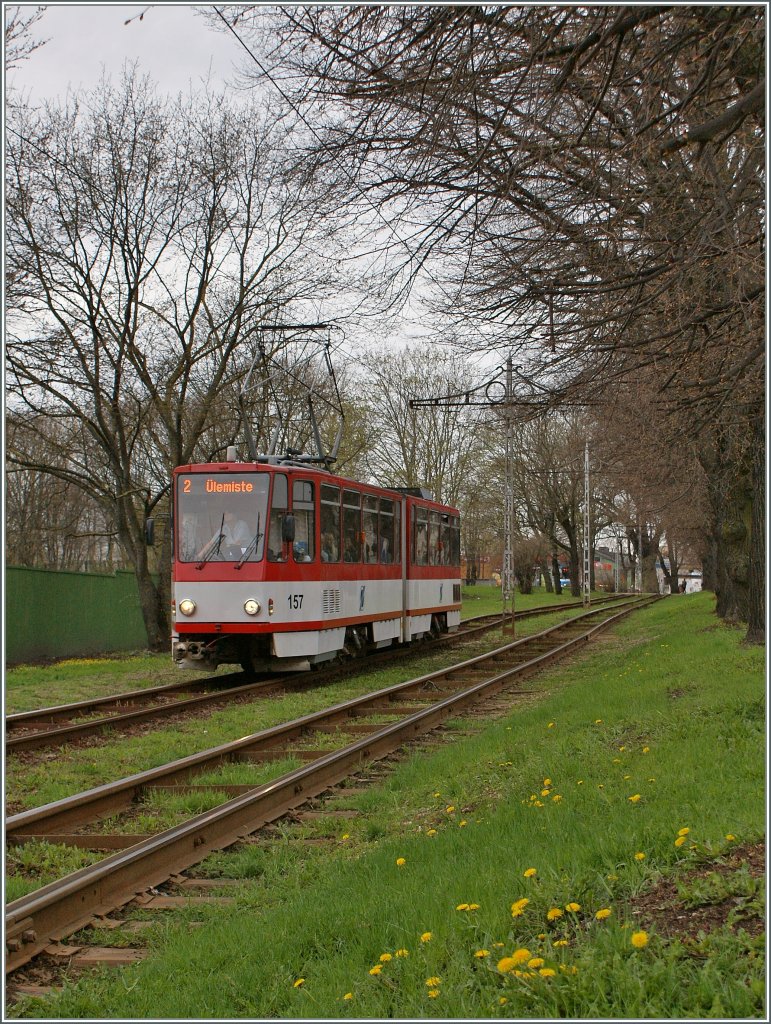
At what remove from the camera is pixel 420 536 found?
896 inches

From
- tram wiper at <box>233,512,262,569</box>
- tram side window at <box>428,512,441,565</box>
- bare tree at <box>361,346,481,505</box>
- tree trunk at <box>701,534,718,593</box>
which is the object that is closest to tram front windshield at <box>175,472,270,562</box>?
tram wiper at <box>233,512,262,569</box>

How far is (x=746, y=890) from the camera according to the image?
13.6 feet

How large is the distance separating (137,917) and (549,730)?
18.4 feet

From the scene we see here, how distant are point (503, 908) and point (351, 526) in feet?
45.0

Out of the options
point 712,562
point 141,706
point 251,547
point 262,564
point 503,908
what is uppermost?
point 251,547

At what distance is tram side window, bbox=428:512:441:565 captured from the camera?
23734mm

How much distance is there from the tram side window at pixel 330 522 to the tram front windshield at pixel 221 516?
1431 mm

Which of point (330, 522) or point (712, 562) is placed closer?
point (330, 522)

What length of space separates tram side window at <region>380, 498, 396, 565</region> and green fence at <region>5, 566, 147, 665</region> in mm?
8190

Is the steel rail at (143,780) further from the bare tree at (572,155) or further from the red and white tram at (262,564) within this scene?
the bare tree at (572,155)

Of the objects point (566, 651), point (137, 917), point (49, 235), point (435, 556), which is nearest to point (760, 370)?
point (137, 917)

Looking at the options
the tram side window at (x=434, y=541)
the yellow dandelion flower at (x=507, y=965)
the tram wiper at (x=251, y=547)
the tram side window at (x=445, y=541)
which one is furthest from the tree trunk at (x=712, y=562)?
the yellow dandelion flower at (x=507, y=965)

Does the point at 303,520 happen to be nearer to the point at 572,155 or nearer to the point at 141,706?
the point at 141,706

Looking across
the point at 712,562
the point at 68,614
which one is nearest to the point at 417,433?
the point at 712,562
